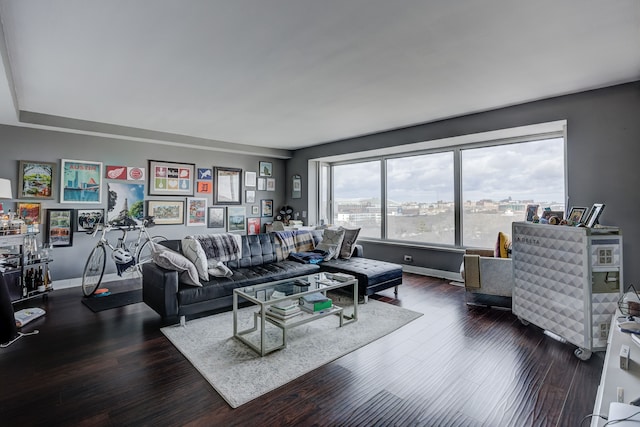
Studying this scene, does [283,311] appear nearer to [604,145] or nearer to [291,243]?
[291,243]

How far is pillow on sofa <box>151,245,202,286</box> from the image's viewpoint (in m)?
3.26

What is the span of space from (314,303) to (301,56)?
232 centimetres

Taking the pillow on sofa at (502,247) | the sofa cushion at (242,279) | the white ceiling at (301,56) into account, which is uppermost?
the white ceiling at (301,56)

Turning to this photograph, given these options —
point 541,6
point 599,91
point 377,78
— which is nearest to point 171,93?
point 377,78

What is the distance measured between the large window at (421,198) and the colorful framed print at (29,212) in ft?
19.4

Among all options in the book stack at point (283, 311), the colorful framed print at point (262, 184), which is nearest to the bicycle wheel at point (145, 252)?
the colorful framed print at point (262, 184)

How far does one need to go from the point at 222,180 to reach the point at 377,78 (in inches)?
170

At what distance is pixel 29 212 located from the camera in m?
4.50

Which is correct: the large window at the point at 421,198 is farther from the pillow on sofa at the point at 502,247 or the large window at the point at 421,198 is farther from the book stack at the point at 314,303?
the book stack at the point at 314,303

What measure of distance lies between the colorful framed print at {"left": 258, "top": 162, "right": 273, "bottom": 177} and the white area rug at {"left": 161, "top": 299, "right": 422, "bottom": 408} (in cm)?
409

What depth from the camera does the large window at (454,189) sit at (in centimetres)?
453

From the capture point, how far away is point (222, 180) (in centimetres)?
652

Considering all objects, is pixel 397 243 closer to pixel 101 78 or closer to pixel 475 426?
pixel 475 426

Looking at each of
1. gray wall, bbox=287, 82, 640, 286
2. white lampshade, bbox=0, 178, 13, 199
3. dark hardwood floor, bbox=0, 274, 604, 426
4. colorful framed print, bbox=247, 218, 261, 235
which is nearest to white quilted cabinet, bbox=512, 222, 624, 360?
dark hardwood floor, bbox=0, 274, 604, 426
